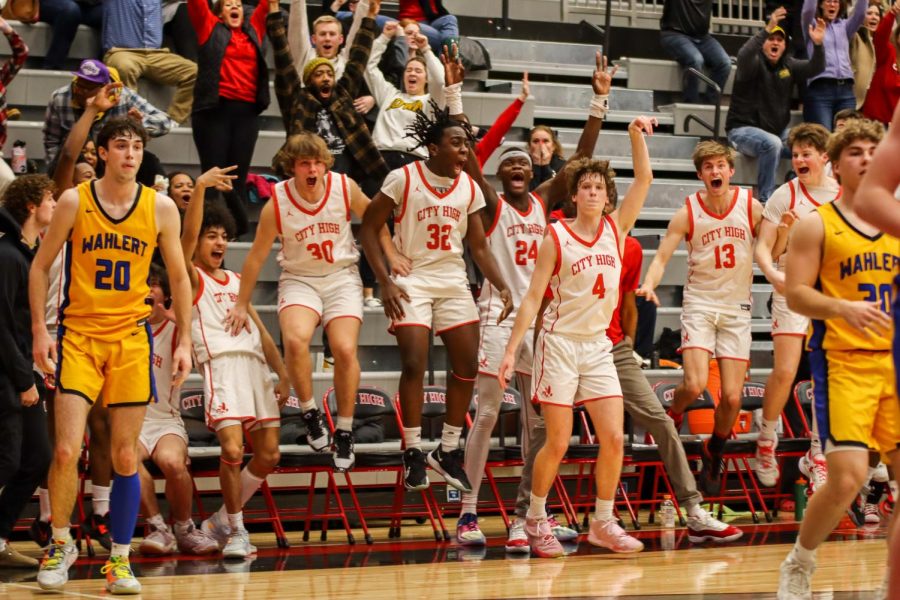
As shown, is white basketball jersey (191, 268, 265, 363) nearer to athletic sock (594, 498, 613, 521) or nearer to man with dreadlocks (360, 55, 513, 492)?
man with dreadlocks (360, 55, 513, 492)

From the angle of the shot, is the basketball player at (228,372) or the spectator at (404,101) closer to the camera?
the basketball player at (228,372)

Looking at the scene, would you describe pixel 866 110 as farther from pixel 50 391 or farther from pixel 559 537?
pixel 50 391

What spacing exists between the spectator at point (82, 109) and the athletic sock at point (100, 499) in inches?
89.0

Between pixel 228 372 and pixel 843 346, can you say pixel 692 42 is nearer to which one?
pixel 228 372

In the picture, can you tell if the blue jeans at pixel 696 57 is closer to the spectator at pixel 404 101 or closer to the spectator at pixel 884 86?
the spectator at pixel 884 86

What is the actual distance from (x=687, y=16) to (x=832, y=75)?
1543mm

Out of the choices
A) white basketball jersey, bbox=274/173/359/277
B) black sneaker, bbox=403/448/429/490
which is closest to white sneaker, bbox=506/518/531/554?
black sneaker, bbox=403/448/429/490

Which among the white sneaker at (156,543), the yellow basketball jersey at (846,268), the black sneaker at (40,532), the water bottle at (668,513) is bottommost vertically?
the water bottle at (668,513)

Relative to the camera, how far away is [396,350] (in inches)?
413

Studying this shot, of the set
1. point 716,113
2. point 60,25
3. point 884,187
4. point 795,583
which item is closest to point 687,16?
point 716,113

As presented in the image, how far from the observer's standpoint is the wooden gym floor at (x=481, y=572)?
639cm

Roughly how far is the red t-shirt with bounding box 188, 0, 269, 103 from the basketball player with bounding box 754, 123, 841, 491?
3.84m

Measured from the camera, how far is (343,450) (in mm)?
7977

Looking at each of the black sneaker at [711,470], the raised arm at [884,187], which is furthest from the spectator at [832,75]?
the raised arm at [884,187]
